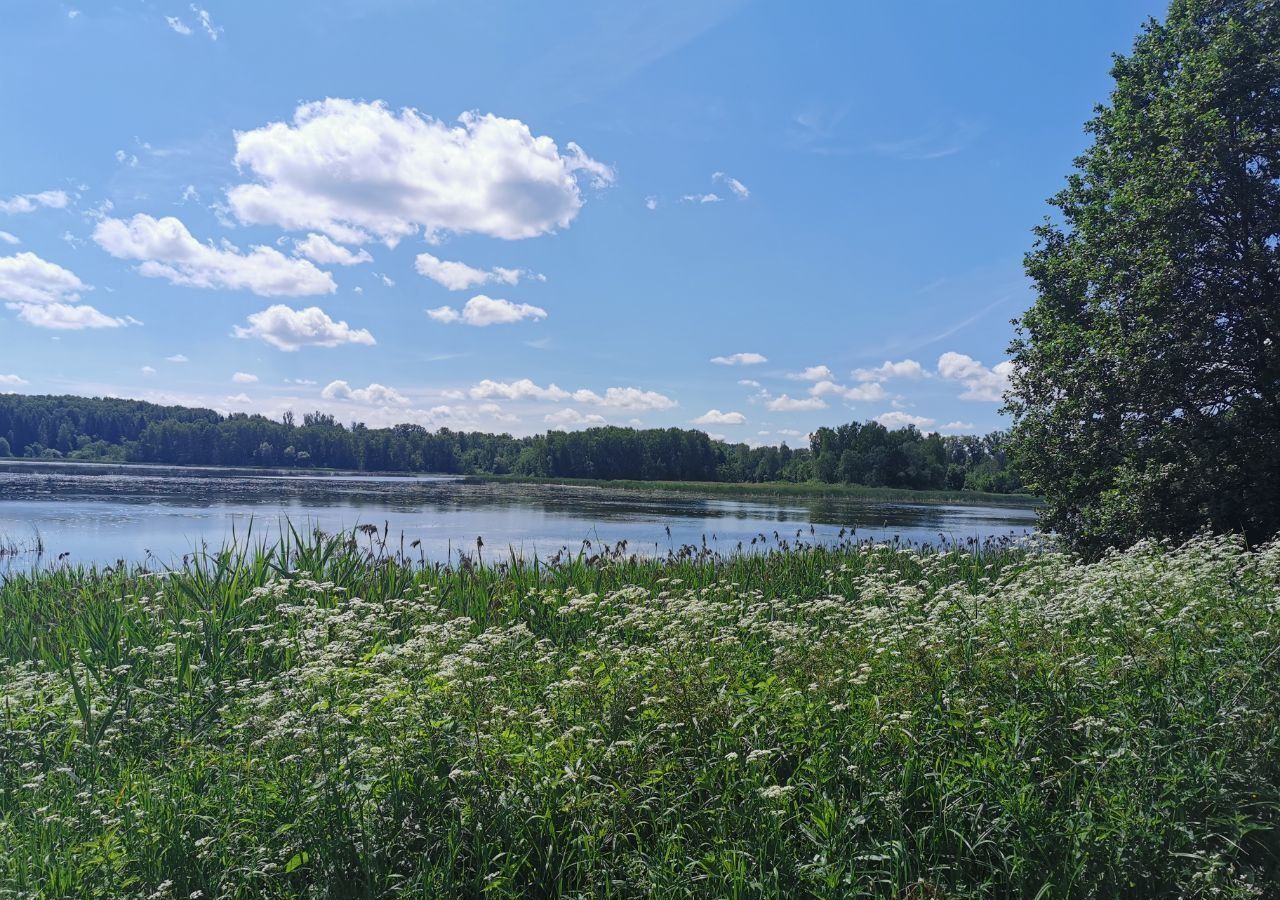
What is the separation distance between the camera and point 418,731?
3.55 metres

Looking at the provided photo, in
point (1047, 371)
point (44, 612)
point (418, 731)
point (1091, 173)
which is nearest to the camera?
point (418, 731)

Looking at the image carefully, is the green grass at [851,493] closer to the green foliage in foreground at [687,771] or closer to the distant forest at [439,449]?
the distant forest at [439,449]

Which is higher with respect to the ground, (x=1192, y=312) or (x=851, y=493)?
(x=1192, y=312)

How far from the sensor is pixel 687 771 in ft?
12.0

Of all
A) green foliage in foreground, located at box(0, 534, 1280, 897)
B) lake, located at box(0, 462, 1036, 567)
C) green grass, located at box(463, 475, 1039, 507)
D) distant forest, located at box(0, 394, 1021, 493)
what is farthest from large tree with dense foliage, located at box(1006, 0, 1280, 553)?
distant forest, located at box(0, 394, 1021, 493)

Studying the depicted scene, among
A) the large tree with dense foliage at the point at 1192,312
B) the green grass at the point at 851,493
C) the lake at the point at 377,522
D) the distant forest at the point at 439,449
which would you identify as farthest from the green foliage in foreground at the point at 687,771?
the distant forest at the point at 439,449

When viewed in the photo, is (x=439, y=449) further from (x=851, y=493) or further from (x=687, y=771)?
(x=687, y=771)

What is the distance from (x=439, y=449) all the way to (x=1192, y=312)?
110 meters

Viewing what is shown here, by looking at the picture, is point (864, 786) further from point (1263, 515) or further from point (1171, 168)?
point (1171, 168)

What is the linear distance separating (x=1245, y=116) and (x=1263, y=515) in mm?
7326

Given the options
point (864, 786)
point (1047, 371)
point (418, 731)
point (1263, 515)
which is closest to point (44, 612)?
point (418, 731)

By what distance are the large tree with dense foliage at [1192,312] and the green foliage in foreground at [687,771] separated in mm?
9563

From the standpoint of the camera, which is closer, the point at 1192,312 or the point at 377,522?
the point at 1192,312

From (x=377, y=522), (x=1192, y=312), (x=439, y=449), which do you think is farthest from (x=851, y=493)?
(x=439, y=449)
